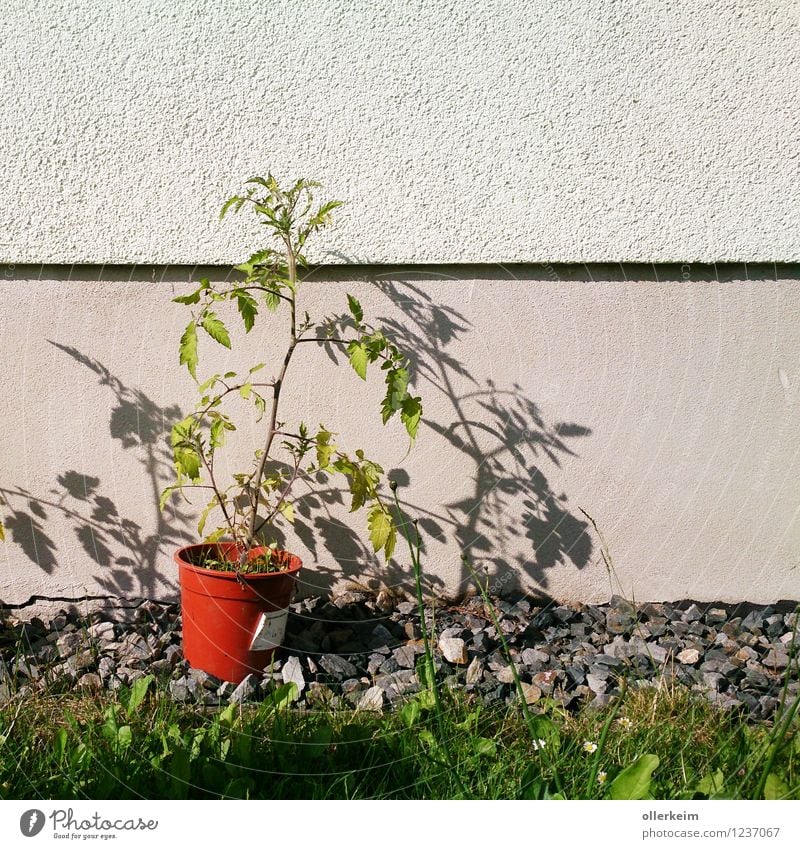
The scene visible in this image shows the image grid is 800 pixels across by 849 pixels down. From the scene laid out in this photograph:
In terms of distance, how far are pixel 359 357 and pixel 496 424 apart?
68 centimetres

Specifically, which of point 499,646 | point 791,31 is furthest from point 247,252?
point 791,31

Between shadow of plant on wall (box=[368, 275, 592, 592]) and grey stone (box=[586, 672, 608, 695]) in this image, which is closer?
grey stone (box=[586, 672, 608, 695])

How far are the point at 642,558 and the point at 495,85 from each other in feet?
5.09

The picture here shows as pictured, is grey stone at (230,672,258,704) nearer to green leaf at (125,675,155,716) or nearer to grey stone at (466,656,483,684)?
green leaf at (125,675,155,716)

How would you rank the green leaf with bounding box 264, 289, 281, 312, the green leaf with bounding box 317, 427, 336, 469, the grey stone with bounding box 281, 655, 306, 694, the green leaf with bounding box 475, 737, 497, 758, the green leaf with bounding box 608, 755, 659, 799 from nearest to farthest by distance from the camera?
the green leaf with bounding box 608, 755, 659, 799 < the green leaf with bounding box 475, 737, 497, 758 < the grey stone with bounding box 281, 655, 306, 694 < the green leaf with bounding box 317, 427, 336, 469 < the green leaf with bounding box 264, 289, 281, 312

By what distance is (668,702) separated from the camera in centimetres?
182

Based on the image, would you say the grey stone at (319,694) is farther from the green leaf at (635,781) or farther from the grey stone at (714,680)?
the grey stone at (714,680)

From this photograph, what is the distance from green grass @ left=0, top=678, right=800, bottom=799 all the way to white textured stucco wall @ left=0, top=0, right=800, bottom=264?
1.31m

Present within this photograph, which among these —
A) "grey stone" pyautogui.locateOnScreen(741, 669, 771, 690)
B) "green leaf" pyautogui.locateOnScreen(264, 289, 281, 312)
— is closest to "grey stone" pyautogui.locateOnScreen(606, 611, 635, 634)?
"grey stone" pyautogui.locateOnScreen(741, 669, 771, 690)

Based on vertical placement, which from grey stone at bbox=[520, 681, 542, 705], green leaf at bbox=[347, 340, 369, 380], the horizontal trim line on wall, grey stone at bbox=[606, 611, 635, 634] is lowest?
grey stone at bbox=[520, 681, 542, 705]

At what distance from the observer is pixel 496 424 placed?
2.53 meters

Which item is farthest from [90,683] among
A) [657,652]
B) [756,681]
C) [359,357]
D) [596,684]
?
[756,681]

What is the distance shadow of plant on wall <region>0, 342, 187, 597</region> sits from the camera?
251 centimetres
